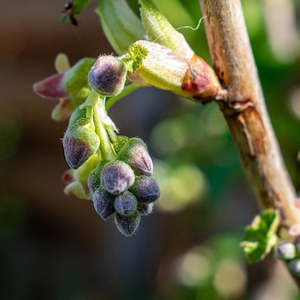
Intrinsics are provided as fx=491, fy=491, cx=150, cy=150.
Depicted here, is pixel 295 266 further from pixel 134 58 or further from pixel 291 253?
pixel 134 58

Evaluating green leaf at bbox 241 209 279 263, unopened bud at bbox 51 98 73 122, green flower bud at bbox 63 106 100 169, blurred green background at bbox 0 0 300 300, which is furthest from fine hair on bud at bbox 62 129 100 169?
green leaf at bbox 241 209 279 263

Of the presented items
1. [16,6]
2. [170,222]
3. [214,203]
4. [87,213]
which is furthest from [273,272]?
[16,6]

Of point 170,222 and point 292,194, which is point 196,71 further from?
point 170,222

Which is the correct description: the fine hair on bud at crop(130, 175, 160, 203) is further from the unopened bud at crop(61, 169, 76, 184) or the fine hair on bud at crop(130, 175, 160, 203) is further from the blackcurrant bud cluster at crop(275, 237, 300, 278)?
the blackcurrant bud cluster at crop(275, 237, 300, 278)

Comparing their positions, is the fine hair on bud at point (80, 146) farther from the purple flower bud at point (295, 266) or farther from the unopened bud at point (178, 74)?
the purple flower bud at point (295, 266)

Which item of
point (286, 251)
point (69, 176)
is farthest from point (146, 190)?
point (286, 251)

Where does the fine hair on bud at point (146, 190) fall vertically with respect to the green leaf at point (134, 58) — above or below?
below

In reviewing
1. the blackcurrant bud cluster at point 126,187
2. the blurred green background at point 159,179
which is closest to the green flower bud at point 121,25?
the blurred green background at point 159,179
